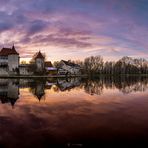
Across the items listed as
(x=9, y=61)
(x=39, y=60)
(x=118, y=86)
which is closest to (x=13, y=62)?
(x=9, y=61)

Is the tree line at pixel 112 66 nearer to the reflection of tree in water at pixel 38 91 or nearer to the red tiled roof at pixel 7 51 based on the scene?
the red tiled roof at pixel 7 51

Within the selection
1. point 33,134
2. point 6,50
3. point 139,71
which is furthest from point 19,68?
point 139,71

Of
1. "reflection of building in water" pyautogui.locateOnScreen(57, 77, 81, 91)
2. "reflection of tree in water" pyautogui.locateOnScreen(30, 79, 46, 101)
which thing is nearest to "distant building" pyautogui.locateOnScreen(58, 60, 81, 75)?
"reflection of building in water" pyautogui.locateOnScreen(57, 77, 81, 91)

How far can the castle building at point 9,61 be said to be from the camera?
75.8m

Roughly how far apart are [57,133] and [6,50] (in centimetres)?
7480

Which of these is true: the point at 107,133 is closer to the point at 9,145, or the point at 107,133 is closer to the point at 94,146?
the point at 94,146

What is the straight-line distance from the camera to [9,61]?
7731 centimetres

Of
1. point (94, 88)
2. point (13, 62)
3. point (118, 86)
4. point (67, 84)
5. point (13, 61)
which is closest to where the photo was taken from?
point (94, 88)

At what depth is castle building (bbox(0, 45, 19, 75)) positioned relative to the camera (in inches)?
2982

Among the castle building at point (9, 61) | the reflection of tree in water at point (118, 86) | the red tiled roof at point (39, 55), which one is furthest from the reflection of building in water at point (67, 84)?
the red tiled roof at point (39, 55)

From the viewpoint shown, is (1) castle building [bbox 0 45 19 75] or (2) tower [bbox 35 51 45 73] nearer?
(1) castle building [bbox 0 45 19 75]

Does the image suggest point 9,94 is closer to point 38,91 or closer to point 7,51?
point 38,91

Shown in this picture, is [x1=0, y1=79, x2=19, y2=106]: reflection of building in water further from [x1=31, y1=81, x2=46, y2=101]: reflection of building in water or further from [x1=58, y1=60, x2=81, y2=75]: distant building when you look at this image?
[x1=58, y1=60, x2=81, y2=75]: distant building

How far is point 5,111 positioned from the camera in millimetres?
14031
